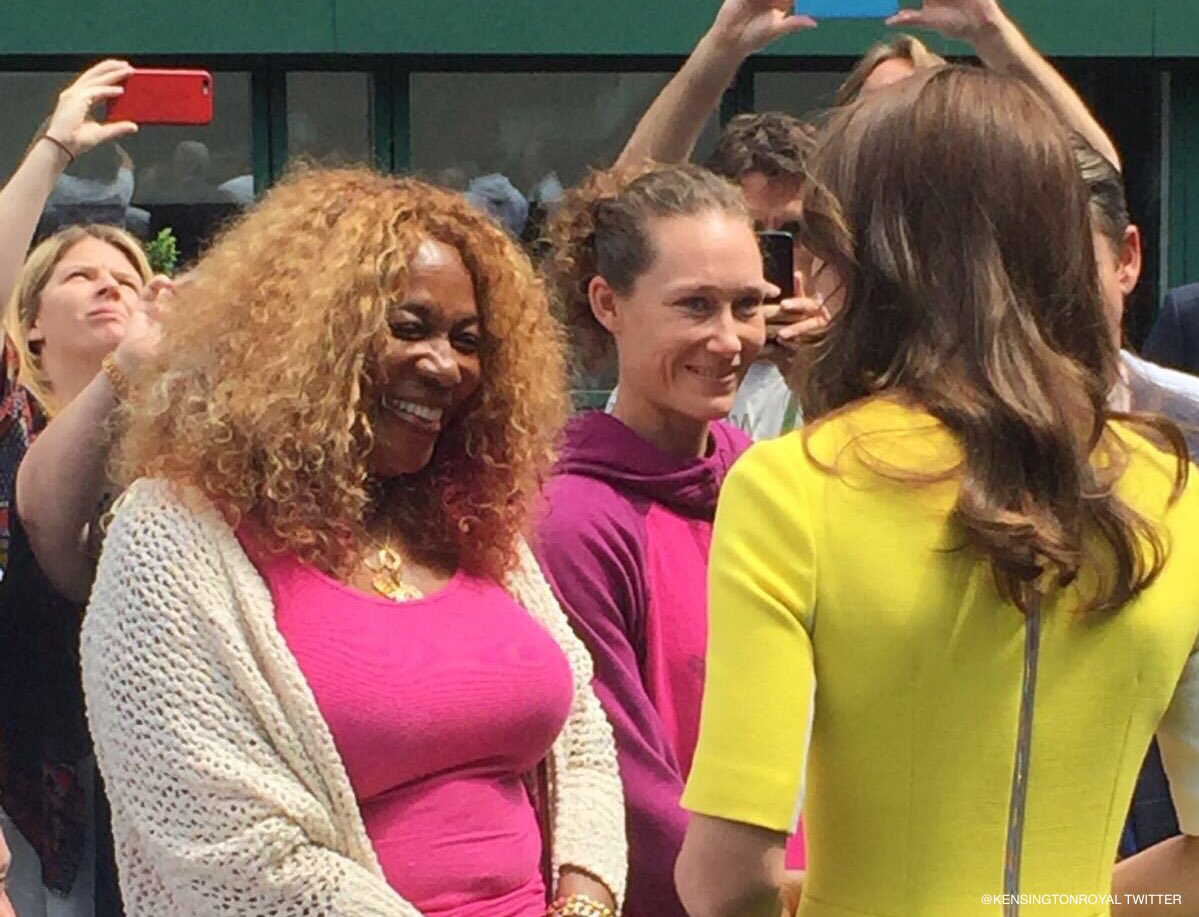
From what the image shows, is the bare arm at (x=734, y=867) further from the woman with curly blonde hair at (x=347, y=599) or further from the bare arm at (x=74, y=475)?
the bare arm at (x=74, y=475)

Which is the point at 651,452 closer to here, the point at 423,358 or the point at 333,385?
the point at 423,358

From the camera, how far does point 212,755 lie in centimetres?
247

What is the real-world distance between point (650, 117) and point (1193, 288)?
1277mm

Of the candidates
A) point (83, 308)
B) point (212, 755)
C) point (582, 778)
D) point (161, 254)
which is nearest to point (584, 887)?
point (582, 778)

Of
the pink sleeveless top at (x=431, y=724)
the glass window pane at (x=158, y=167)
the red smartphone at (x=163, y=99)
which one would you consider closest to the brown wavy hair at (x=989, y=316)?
the pink sleeveless top at (x=431, y=724)

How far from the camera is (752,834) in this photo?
1.99m

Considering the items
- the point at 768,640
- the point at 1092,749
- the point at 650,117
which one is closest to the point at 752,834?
the point at 768,640

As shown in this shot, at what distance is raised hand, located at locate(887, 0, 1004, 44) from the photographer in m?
4.02

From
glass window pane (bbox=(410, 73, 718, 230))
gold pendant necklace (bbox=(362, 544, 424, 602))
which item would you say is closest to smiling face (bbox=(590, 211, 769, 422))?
gold pendant necklace (bbox=(362, 544, 424, 602))

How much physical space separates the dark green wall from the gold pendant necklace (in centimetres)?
595

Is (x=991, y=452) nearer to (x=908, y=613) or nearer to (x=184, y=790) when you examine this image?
(x=908, y=613)

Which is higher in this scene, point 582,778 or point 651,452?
point 651,452

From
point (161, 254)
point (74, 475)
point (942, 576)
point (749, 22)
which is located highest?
point (749, 22)

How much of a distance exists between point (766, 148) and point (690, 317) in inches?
34.1
